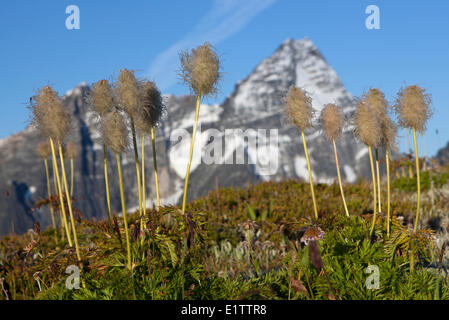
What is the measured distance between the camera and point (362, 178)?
11.5 metres

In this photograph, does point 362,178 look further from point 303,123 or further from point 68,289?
point 68,289

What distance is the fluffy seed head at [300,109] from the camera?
3768 mm

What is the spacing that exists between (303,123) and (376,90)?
0.94 metres

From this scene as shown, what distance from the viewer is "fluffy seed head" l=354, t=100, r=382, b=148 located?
359 centimetres

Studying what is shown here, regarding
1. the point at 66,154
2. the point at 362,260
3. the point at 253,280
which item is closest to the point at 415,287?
the point at 362,260

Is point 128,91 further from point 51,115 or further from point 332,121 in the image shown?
point 332,121

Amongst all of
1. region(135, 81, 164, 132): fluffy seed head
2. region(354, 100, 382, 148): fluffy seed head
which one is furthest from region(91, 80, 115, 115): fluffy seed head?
region(354, 100, 382, 148): fluffy seed head

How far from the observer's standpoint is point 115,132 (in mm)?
2998

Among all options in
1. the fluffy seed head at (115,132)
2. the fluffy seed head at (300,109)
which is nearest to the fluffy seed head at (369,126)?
the fluffy seed head at (300,109)

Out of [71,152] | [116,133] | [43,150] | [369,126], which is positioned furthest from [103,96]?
[71,152]

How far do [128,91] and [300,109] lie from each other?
67.6 inches

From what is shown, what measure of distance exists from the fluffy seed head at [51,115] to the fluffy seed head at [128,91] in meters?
0.54

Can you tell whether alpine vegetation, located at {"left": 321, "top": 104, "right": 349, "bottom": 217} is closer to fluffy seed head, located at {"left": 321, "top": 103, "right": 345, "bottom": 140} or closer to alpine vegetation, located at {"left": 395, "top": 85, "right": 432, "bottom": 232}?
fluffy seed head, located at {"left": 321, "top": 103, "right": 345, "bottom": 140}

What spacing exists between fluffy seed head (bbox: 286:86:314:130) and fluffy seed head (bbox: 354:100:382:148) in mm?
485
